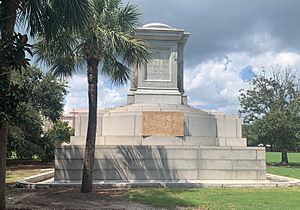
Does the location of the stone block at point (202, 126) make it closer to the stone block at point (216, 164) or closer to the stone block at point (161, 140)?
the stone block at point (161, 140)

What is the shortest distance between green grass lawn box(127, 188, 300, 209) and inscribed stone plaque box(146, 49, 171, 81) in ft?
25.2

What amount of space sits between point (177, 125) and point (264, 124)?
16.9m

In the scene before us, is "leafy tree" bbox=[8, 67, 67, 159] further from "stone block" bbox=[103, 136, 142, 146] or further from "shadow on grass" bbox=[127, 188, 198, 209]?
"shadow on grass" bbox=[127, 188, 198, 209]

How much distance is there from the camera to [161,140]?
57.6 feet

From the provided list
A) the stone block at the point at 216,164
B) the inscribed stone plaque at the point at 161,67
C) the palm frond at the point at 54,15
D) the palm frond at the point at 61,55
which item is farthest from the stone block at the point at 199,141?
the palm frond at the point at 54,15

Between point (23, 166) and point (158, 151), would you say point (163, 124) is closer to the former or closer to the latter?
point (158, 151)

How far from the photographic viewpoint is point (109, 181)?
16.0 meters

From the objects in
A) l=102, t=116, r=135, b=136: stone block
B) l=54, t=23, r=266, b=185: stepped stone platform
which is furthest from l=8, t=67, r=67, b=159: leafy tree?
l=54, t=23, r=266, b=185: stepped stone platform

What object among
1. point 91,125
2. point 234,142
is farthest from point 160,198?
point 234,142

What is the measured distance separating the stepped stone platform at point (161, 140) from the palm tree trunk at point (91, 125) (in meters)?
3.12

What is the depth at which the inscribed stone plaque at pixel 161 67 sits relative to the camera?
2016 cm

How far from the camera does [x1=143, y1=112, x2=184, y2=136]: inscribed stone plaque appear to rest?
17.6 meters

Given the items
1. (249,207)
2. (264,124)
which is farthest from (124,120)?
(264,124)

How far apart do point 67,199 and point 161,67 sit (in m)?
10.4
